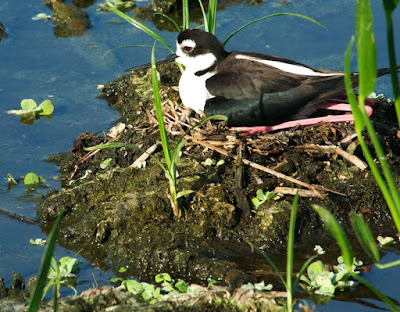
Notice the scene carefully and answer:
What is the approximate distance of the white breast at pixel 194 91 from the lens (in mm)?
5395

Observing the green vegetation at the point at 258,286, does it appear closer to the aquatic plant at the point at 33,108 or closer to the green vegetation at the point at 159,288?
the green vegetation at the point at 159,288

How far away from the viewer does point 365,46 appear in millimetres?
2457

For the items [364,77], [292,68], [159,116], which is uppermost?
[292,68]

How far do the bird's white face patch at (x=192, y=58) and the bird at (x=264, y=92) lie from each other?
15 cm

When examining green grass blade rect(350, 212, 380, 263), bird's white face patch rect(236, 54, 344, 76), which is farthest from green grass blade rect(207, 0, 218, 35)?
green grass blade rect(350, 212, 380, 263)

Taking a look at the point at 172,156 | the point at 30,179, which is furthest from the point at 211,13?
the point at 30,179

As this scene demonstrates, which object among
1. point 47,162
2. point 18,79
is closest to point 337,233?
point 47,162

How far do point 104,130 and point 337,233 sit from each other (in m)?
3.94

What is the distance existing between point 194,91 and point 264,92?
571mm

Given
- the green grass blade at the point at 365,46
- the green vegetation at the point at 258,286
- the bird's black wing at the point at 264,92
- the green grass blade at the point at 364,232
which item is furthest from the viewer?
the bird's black wing at the point at 264,92

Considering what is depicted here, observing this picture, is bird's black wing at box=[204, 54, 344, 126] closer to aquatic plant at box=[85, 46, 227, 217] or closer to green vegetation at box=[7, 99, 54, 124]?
aquatic plant at box=[85, 46, 227, 217]

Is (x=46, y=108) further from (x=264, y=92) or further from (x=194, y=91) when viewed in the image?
Result: (x=264, y=92)

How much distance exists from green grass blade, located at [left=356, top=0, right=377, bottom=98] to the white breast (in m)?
2.89

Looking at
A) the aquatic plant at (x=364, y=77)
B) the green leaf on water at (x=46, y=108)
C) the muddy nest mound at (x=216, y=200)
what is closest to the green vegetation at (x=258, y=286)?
the muddy nest mound at (x=216, y=200)
